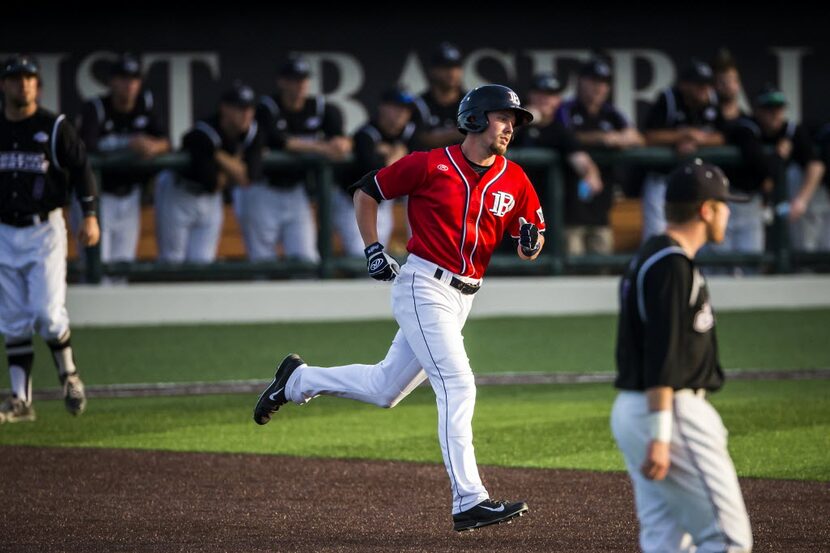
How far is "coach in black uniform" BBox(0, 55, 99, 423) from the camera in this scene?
8648mm

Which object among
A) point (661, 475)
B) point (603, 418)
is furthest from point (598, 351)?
point (661, 475)

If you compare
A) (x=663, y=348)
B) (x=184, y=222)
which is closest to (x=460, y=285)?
(x=663, y=348)

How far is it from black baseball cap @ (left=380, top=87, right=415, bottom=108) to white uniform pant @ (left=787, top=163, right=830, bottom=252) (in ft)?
12.6

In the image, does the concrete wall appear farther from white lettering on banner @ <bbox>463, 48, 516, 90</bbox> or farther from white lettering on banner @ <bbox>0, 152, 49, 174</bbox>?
white lettering on banner @ <bbox>0, 152, 49, 174</bbox>

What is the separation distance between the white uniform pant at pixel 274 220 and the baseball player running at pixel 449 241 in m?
7.08

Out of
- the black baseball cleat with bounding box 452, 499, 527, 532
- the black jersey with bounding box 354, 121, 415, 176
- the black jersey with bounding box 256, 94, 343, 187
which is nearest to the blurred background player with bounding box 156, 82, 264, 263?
the black jersey with bounding box 256, 94, 343, 187

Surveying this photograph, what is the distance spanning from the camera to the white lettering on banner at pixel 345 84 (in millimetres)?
16359

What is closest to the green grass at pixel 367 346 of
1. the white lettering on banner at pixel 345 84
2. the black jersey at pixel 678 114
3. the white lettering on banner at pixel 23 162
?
the black jersey at pixel 678 114

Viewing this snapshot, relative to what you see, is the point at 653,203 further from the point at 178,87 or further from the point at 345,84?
the point at 178,87

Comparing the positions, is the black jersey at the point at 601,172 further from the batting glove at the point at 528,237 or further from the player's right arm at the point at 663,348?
the player's right arm at the point at 663,348

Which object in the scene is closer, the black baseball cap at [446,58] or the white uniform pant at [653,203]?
the black baseball cap at [446,58]

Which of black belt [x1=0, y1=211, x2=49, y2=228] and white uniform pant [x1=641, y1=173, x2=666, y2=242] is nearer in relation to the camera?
black belt [x1=0, y1=211, x2=49, y2=228]

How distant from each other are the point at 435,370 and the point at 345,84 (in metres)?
10.7

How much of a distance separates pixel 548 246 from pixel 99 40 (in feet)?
18.1
